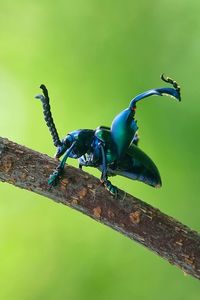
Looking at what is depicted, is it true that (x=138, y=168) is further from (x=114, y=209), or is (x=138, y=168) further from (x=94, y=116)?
(x=94, y=116)

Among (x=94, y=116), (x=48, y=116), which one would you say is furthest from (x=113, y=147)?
(x=94, y=116)

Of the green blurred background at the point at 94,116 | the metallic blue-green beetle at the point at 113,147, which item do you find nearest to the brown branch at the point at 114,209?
the metallic blue-green beetle at the point at 113,147

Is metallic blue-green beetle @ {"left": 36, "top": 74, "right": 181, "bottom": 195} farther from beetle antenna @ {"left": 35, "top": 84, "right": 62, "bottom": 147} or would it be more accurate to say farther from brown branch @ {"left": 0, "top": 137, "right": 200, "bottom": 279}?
brown branch @ {"left": 0, "top": 137, "right": 200, "bottom": 279}

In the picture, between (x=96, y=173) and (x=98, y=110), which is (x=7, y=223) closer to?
(x=96, y=173)

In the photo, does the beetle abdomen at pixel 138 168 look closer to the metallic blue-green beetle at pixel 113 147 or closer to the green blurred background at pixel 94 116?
the metallic blue-green beetle at pixel 113 147

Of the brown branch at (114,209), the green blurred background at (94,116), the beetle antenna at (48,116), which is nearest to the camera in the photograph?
the brown branch at (114,209)

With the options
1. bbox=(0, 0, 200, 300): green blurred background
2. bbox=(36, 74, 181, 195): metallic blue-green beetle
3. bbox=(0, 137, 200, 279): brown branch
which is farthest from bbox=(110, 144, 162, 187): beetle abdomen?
bbox=(0, 0, 200, 300): green blurred background

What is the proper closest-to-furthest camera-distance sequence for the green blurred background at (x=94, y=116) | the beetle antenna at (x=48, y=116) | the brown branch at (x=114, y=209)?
the brown branch at (x=114, y=209), the beetle antenna at (x=48, y=116), the green blurred background at (x=94, y=116)
